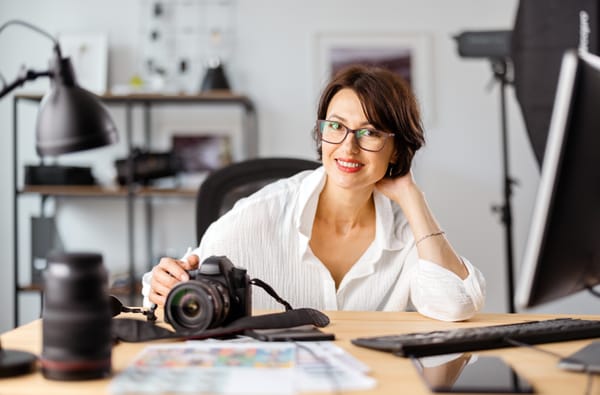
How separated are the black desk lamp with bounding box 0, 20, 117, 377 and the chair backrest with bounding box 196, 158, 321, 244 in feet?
2.98

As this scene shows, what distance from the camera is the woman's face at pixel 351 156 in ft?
5.83

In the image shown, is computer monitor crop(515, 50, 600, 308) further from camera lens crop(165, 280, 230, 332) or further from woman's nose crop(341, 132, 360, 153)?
woman's nose crop(341, 132, 360, 153)

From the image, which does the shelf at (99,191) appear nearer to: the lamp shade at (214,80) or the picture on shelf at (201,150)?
the picture on shelf at (201,150)

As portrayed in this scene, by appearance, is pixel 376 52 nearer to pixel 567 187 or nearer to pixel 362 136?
pixel 362 136

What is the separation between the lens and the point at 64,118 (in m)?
1.02

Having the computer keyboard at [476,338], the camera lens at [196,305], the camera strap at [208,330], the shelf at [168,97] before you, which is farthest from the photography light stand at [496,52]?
the camera lens at [196,305]

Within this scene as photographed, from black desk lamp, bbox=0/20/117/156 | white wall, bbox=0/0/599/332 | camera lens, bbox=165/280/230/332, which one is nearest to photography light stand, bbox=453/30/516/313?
white wall, bbox=0/0/599/332

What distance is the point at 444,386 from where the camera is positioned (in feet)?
2.94

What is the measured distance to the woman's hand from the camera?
1.40 metres

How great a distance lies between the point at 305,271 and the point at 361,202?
0.24 m

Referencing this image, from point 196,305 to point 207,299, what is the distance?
0.04 meters

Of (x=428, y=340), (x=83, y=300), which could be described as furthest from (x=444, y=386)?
(x=83, y=300)

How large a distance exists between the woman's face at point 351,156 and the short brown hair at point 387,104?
24 millimetres

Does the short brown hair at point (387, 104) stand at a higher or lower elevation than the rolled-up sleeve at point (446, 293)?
higher
